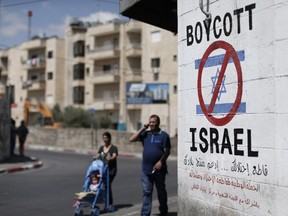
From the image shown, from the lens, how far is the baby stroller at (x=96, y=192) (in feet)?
27.8

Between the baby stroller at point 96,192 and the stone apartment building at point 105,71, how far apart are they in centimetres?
3379

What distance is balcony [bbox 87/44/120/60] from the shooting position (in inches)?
2195

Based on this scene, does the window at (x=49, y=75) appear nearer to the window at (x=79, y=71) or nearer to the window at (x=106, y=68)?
the window at (x=79, y=71)

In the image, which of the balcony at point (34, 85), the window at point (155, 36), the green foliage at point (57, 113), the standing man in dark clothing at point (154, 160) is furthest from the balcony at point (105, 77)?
the standing man in dark clothing at point (154, 160)

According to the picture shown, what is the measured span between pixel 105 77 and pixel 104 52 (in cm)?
309

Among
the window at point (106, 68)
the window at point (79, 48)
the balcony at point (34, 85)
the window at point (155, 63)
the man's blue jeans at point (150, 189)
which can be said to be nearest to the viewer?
the man's blue jeans at point (150, 189)

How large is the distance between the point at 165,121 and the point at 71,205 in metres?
38.1

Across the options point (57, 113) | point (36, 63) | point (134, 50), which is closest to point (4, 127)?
point (134, 50)

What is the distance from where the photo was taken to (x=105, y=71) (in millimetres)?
58219

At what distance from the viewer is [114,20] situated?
60.6 m

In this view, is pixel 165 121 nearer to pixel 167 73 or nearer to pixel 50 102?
pixel 167 73

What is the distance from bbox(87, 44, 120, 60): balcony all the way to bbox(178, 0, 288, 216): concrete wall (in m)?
49.8

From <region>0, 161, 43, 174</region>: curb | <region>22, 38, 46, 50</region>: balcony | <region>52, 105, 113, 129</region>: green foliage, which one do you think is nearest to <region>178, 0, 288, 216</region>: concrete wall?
<region>0, 161, 43, 174</region>: curb

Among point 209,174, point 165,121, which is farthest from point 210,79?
point 165,121
